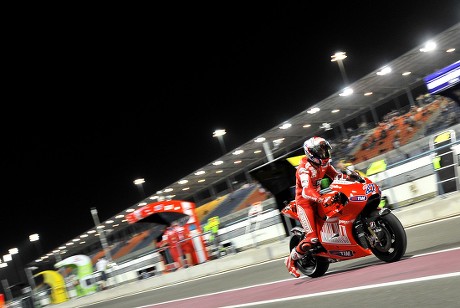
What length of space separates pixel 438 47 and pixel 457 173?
1476 cm

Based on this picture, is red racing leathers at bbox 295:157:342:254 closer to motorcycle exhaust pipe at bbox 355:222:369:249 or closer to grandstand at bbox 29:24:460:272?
motorcycle exhaust pipe at bbox 355:222:369:249

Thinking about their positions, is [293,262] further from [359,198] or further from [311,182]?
[359,198]

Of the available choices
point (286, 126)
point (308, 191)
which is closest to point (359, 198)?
point (308, 191)

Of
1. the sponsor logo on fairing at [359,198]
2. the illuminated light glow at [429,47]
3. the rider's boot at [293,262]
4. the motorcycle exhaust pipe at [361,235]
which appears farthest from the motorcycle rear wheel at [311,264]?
the illuminated light glow at [429,47]

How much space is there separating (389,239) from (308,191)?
Answer: 1380 millimetres

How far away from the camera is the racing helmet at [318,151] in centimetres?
784

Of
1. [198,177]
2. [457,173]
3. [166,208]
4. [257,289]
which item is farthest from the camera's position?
[198,177]

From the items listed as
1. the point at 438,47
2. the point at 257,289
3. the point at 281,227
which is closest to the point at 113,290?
the point at 281,227

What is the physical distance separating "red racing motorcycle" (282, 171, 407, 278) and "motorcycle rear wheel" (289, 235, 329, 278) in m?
0.17

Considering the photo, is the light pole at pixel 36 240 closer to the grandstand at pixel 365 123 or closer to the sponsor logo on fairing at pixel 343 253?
the grandstand at pixel 365 123

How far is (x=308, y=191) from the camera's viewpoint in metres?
7.83

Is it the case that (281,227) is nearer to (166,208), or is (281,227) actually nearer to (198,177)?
(166,208)

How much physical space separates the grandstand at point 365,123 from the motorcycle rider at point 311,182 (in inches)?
393

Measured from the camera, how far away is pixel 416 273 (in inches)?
232
